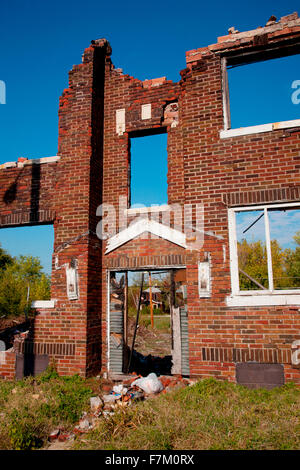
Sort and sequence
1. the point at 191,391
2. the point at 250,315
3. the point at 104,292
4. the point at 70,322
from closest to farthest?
the point at 191,391 → the point at 250,315 → the point at 70,322 → the point at 104,292

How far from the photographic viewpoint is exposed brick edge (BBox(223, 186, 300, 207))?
5602mm

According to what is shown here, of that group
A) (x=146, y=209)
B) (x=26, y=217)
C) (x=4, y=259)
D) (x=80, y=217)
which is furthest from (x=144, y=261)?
(x=4, y=259)

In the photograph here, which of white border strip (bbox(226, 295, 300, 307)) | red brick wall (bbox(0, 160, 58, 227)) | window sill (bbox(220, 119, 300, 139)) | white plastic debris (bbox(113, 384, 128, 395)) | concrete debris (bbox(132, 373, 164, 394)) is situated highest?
window sill (bbox(220, 119, 300, 139))

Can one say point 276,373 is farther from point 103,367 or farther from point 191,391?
point 103,367

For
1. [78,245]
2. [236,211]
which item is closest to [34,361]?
[78,245]

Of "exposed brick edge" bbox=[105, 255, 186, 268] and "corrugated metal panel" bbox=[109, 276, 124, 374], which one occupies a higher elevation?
"exposed brick edge" bbox=[105, 255, 186, 268]

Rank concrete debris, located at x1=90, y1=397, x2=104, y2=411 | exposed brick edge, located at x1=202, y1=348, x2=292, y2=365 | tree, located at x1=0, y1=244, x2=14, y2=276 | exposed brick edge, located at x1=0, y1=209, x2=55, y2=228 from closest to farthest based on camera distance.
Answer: concrete debris, located at x1=90, y1=397, x2=104, y2=411 → exposed brick edge, located at x1=202, y1=348, x2=292, y2=365 → exposed brick edge, located at x1=0, y1=209, x2=55, y2=228 → tree, located at x1=0, y1=244, x2=14, y2=276

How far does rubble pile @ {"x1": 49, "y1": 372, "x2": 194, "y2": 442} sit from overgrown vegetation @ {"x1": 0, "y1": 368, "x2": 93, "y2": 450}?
186 mm

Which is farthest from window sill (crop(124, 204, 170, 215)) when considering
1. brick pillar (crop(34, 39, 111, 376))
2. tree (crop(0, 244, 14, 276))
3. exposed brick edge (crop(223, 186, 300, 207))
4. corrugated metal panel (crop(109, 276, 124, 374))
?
tree (crop(0, 244, 14, 276))

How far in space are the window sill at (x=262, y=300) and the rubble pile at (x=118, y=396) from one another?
1.57m

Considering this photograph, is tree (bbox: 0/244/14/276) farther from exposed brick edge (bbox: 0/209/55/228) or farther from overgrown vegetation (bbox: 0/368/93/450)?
overgrown vegetation (bbox: 0/368/93/450)

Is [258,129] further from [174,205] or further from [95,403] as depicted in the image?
[95,403]

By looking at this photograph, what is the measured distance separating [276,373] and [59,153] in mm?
6296
